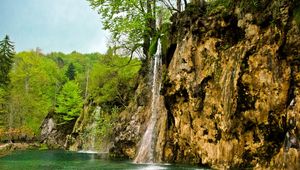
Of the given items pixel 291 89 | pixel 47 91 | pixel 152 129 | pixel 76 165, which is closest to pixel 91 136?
pixel 152 129

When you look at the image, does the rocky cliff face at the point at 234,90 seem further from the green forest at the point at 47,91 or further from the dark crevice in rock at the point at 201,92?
the green forest at the point at 47,91

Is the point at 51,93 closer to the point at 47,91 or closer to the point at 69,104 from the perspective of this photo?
the point at 47,91

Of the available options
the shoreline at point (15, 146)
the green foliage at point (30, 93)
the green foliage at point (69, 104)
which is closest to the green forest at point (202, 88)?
the shoreline at point (15, 146)

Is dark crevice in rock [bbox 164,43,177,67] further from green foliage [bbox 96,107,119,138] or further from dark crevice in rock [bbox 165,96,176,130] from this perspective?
green foliage [bbox 96,107,119,138]

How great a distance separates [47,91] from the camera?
223 ft

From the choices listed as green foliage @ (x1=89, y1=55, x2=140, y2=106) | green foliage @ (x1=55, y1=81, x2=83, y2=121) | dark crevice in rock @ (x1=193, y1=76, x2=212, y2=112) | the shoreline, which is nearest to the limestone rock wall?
dark crevice in rock @ (x1=193, y1=76, x2=212, y2=112)

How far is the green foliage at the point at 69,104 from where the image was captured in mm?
52119

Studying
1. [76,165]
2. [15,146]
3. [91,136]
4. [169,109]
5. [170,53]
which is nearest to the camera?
[76,165]

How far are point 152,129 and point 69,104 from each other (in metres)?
29.6

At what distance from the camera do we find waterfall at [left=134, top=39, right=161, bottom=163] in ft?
79.9

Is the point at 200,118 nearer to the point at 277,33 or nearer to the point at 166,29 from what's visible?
the point at 277,33

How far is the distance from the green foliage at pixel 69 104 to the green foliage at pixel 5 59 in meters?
7.89

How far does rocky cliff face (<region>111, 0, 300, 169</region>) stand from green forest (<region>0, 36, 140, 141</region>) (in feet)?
40.5

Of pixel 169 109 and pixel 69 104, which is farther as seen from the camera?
pixel 69 104
